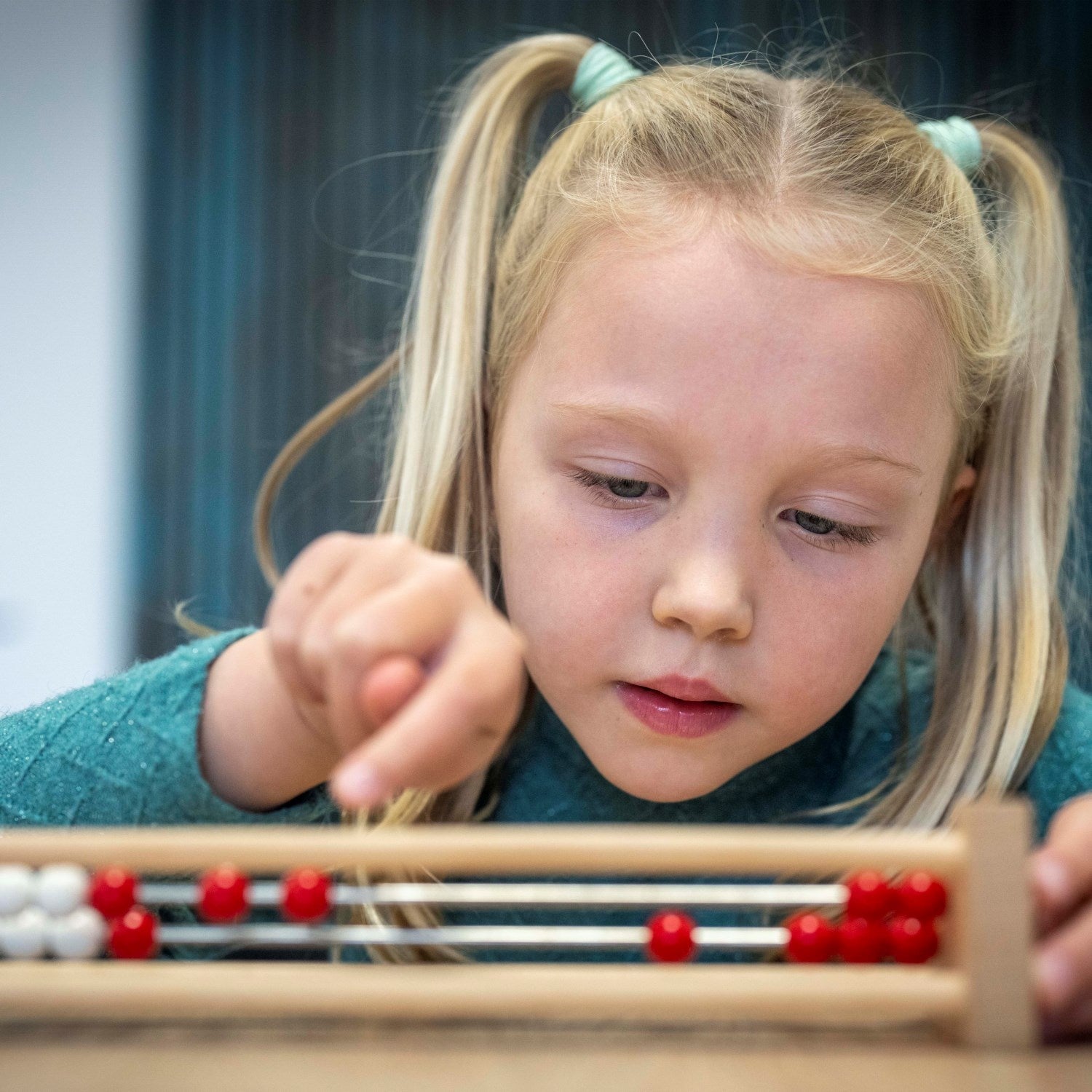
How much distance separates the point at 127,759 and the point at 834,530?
0.48 metres

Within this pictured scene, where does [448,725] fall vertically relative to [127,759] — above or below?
above

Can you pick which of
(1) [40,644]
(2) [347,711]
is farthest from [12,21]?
(2) [347,711]

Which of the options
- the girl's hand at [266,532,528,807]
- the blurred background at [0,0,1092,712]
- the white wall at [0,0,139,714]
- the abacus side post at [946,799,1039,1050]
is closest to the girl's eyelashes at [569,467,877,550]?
the girl's hand at [266,532,528,807]

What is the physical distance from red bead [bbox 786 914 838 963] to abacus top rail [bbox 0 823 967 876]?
0.12 m

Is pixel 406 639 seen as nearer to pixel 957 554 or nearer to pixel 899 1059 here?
pixel 899 1059

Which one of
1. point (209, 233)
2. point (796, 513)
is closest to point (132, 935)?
point (796, 513)

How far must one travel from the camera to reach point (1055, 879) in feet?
1.69

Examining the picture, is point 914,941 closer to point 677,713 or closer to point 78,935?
point 677,713

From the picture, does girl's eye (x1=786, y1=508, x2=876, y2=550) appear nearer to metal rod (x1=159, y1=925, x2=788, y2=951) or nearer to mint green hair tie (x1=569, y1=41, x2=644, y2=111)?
metal rod (x1=159, y1=925, x2=788, y2=951)

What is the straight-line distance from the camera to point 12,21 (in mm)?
2809

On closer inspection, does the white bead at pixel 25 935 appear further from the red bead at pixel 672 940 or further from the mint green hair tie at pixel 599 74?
the mint green hair tie at pixel 599 74

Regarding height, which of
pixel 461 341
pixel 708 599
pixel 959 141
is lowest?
pixel 708 599

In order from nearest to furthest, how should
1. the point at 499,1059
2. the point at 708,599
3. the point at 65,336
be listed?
1. the point at 499,1059
2. the point at 708,599
3. the point at 65,336

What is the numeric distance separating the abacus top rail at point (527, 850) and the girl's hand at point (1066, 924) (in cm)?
5
